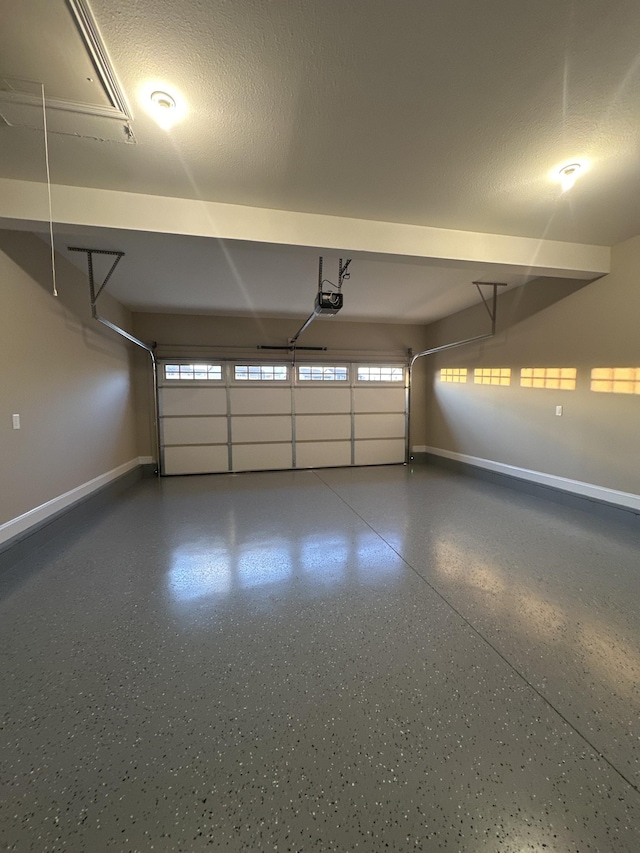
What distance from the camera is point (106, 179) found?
2189 millimetres

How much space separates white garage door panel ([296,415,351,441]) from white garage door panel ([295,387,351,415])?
0.37ft

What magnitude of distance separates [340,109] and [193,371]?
15.5ft

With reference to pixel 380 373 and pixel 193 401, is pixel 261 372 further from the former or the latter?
pixel 380 373

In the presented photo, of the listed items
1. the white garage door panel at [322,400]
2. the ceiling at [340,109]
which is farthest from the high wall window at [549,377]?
the white garage door panel at [322,400]

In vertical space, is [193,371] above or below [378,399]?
above

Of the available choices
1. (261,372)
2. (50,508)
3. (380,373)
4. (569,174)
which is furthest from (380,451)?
(50,508)

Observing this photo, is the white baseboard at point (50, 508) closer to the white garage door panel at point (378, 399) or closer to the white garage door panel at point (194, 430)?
the white garage door panel at point (194, 430)

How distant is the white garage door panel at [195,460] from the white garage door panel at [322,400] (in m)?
1.60

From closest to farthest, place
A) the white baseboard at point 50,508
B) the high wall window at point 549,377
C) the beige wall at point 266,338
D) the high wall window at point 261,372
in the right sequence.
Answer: the white baseboard at point 50,508
the high wall window at point 549,377
the beige wall at point 266,338
the high wall window at point 261,372

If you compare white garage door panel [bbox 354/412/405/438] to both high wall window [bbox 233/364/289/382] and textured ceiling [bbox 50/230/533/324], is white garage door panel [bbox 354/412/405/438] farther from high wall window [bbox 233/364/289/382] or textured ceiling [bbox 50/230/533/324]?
textured ceiling [bbox 50/230/533/324]

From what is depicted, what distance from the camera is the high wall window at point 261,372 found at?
5.90 metres

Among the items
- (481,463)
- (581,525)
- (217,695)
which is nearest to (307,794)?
(217,695)

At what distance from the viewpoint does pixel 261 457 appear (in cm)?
606

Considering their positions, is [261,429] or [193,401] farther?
[261,429]
